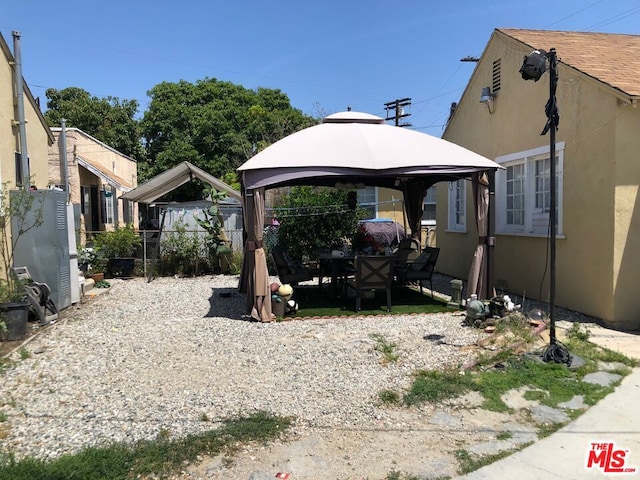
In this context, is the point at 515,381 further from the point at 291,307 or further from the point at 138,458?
the point at 291,307

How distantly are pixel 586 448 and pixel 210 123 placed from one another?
26.2 meters

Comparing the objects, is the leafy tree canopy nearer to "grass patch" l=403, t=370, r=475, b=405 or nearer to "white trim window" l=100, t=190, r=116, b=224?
"white trim window" l=100, t=190, r=116, b=224

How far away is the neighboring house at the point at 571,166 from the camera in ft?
23.5

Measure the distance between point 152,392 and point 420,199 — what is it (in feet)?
29.7

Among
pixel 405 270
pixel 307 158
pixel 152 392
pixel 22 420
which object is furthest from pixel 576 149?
pixel 22 420

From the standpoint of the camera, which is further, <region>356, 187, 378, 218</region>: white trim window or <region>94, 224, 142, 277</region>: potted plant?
<region>356, 187, 378, 218</region>: white trim window

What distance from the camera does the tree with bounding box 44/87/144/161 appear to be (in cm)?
2662

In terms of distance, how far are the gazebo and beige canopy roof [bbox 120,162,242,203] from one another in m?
5.33

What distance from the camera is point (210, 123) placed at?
89.9 ft

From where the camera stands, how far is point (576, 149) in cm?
798

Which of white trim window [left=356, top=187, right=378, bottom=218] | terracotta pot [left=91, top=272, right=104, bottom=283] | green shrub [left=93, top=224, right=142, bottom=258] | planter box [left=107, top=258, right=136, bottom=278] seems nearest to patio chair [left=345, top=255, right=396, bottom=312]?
terracotta pot [left=91, top=272, right=104, bottom=283]

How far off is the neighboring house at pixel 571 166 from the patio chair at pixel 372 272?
2095 millimetres

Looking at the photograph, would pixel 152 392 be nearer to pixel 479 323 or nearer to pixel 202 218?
pixel 479 323

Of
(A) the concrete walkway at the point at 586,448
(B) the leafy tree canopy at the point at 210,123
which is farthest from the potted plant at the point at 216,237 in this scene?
(B) the leafy tree canopy at the point at 210,123
